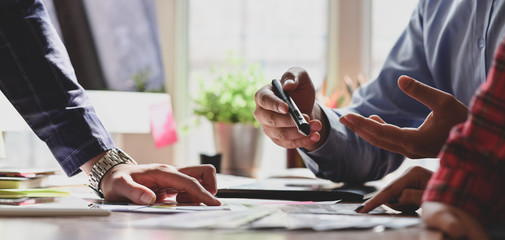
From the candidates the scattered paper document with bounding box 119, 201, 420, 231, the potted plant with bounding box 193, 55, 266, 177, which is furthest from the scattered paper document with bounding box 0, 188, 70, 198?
the potted plant with bounding box 193, 55, 266, 177

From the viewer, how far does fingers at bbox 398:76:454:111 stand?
78cm

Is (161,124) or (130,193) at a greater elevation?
(130,193)

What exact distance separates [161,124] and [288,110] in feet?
3.63

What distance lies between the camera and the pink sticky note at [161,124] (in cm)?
201

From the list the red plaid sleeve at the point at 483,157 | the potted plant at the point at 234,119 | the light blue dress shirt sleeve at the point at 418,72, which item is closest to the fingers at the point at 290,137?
the light blue dress shirt sleeve at the point at 418,72

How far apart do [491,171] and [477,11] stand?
855mm

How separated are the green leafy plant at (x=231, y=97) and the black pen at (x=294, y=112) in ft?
4.84

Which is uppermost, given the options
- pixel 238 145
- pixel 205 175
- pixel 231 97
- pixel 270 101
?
pixel 270 101

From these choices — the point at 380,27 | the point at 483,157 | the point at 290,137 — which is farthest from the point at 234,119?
the point at 483,157

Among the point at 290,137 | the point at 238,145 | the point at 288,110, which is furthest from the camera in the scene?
the point at 238,145

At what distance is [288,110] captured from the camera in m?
1.04

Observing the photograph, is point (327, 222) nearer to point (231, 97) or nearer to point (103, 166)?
point (103, 166)

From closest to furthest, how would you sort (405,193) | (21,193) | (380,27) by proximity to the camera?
(405,193)
(21,193)
(380,27)

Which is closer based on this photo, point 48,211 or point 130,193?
point 48,211
